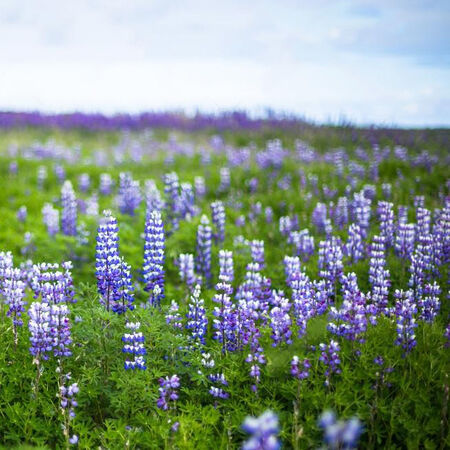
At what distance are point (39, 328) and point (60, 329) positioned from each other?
14cm

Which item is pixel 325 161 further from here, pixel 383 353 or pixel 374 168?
pixel 383 353

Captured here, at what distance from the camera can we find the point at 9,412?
11.0 feet

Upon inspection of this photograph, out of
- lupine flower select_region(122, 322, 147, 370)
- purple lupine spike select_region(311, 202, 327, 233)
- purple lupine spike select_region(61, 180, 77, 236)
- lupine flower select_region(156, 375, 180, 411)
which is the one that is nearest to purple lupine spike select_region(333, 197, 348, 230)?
purple lupine spike select_region(311, 202, 327, 233)

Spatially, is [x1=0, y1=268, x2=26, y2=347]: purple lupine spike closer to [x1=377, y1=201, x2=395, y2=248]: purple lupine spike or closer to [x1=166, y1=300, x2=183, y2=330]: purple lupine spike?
[x1=166, y1=300, x2=183, y2=330]: purple lupine spike

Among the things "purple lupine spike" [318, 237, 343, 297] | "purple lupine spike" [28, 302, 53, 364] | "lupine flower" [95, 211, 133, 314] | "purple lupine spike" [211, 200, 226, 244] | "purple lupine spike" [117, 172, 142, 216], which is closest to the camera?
"purple lupine spike" [28, 302, 53, 364]

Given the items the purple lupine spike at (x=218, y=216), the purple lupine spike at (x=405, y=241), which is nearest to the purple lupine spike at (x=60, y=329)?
the purple lupine spike at (x=218, y=216)

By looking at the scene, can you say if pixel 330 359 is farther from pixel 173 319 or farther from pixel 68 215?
pixel 68 215

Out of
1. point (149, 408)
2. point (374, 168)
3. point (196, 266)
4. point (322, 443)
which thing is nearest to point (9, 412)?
point (149, 408)

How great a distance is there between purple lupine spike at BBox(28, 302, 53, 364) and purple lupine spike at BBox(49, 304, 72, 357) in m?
0.03

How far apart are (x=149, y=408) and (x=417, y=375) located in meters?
1.76

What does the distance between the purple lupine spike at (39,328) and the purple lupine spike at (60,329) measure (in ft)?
0.10

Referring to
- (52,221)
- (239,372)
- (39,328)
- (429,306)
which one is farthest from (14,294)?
(52,221)

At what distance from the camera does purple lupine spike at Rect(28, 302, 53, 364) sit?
11.1 feet

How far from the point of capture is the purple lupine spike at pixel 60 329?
345 centimetres
